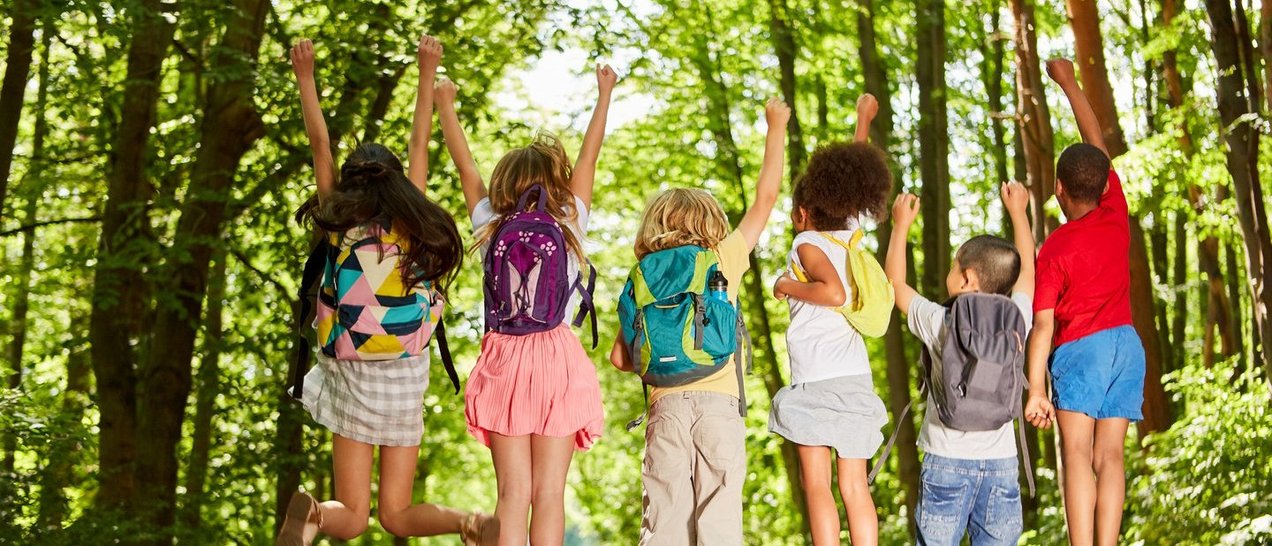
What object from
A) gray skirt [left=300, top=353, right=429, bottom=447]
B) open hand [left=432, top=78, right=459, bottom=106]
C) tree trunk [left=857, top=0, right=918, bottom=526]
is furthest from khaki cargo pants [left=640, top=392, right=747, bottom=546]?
tree trunk [left=857, top=0, right=918, bottom=526]

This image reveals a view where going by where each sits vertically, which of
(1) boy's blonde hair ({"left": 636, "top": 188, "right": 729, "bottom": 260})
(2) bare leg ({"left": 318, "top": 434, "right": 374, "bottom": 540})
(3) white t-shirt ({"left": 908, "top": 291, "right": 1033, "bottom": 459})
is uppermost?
(1) boy's blonde hair ({"left": 636, "top": 188, "right": 729, "bottom": 260})

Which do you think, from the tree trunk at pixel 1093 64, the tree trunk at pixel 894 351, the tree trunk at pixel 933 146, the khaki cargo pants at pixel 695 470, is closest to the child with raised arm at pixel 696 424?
the khaki cargo pants at pixel 695 470

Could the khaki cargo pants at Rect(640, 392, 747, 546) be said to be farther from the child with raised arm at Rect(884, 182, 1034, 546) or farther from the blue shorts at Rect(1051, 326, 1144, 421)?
the blue shorts at Rect(1051, 326, 1144, 421)

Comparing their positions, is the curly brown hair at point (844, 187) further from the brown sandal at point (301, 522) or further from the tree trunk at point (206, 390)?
the tree trunk at point (206, 390)

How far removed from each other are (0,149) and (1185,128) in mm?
10794

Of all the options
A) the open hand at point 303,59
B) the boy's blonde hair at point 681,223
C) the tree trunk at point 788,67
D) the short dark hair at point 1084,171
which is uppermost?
the tree trunk at point 788,67

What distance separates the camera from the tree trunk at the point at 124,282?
1084cm

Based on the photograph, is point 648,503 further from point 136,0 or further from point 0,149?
point 0,149

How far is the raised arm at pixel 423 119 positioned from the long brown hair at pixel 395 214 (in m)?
0.15

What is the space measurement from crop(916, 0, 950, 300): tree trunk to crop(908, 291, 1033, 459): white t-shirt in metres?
9.07

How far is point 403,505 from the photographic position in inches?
215

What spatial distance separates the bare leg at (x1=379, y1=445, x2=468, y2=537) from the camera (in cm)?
538

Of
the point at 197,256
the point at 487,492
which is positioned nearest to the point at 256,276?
the point at 197,256

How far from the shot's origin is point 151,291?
37.0 feet
